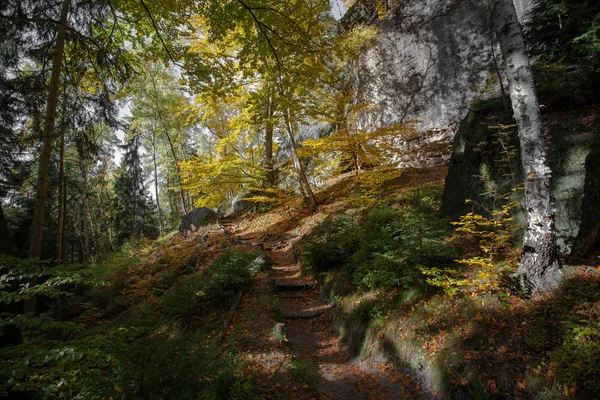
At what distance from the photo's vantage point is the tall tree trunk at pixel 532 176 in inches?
140

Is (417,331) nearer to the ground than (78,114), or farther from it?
nearer to the ground

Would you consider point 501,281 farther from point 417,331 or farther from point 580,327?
point 417,331

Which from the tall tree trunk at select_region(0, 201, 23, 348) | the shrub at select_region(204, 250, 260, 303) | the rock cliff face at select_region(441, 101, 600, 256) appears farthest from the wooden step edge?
the tall tree trunk at select_region(0, 201, 23, 348)

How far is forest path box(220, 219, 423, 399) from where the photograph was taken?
3785 mm

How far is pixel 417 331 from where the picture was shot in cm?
411

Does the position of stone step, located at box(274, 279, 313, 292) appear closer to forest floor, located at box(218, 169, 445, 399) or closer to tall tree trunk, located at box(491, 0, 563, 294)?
forest floor, located at box(218, 169, 445, 399)

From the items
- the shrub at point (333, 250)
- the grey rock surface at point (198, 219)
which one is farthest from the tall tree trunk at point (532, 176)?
the grey rock surface at point (198, 219)

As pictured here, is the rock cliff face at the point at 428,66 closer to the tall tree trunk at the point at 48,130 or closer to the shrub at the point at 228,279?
the shrub at the point at 228,279

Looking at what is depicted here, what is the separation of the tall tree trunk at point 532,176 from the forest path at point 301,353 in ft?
7.72

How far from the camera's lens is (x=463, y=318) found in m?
3.81

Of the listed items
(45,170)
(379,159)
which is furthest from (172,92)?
(379,159)

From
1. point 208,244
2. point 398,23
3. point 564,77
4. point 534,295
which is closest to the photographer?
point 534,295

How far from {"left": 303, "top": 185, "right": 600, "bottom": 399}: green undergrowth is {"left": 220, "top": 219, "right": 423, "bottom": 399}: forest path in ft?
0.93

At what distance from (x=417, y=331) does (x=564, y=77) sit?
566cm
